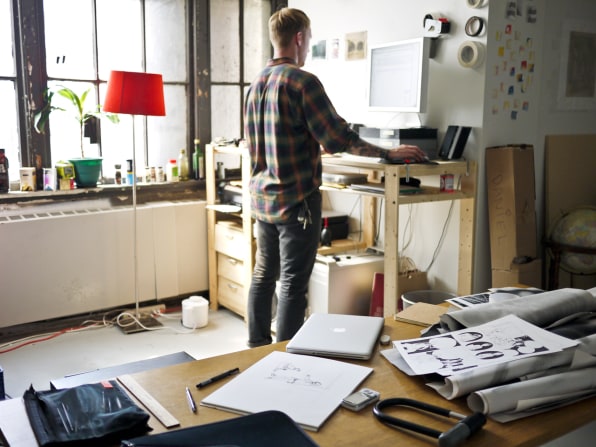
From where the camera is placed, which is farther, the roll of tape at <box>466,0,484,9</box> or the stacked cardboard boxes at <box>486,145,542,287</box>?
the stacked cardboard boxes at <box>486,145,542,287</box>

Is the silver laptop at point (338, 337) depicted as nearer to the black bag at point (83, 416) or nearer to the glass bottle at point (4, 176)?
the black bag at point (83, 416)

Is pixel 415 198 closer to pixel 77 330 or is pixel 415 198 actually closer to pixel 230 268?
pixel 230 268

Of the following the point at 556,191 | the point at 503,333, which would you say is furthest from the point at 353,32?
the point at 503,333

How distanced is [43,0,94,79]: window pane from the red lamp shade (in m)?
0.50

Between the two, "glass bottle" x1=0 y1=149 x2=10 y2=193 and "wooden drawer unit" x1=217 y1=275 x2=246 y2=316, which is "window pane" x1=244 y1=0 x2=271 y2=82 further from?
"glass bottle" x1=0 y1=149 x2=10 y2=193

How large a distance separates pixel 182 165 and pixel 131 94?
2.78ft

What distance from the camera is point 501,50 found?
Answer: 125 inches

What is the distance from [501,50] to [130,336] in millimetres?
2508

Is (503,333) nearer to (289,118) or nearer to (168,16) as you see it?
(289,118)

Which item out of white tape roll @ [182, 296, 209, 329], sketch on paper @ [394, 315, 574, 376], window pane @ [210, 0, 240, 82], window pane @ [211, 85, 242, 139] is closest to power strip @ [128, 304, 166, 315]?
white tape roll @ [182, 296, 209, 329]

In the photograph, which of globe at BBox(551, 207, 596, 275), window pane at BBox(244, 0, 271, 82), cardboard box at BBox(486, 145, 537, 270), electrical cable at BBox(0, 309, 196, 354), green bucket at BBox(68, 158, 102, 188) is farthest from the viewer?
window pane at BBox(244, 0, 271, 82)

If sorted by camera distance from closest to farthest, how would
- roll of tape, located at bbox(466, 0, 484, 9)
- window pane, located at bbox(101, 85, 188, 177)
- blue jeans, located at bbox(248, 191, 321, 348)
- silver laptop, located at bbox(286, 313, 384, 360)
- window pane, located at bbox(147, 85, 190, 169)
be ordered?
silver laptop, located at bbox(286, 313, 384, 360), blue jeans, located at bbox(248, 191, 321, 348), roll of tape, located at bbox(466, 0, 484, 9), window pane, located at bbox(101, 85, 188, 177), window pane, located at bbox(147, 85, 190, 169)

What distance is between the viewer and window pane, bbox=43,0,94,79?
3.66 meters

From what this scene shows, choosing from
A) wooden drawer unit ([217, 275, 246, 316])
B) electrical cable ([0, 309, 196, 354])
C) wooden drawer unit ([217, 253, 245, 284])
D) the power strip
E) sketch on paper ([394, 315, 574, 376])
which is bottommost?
electrical cable ([0, 309, 196, 354])
